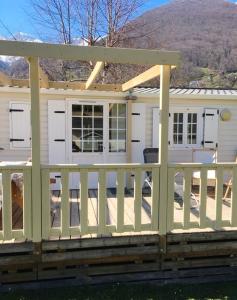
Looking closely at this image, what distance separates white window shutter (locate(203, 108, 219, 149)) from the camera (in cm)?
635

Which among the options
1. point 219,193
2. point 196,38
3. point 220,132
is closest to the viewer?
point 219,193

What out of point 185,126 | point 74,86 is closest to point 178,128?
point 185,126

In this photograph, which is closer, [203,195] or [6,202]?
[6,202]

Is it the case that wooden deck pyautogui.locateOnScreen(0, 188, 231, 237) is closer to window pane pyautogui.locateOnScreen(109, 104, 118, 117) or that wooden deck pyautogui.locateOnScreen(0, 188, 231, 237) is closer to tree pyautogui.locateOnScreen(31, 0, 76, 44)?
window pane pyautogui.locateOnScreen(109, 104, 118, 117)

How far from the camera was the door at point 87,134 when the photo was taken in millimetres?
5879

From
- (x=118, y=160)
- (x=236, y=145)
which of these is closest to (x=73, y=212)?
(x=118, y=160)

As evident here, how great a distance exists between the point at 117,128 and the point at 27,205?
3.18 meters

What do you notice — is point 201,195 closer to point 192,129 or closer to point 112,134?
point 112,134

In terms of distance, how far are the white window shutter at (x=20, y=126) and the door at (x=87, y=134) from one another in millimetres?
789

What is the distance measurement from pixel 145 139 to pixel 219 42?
22406mm

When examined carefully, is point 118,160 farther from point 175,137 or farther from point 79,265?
point 79,265

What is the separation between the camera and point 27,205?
3.17 metres

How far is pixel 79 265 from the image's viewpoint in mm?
3367

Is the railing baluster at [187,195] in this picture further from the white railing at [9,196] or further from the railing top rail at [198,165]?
the white railing at [9,196]
